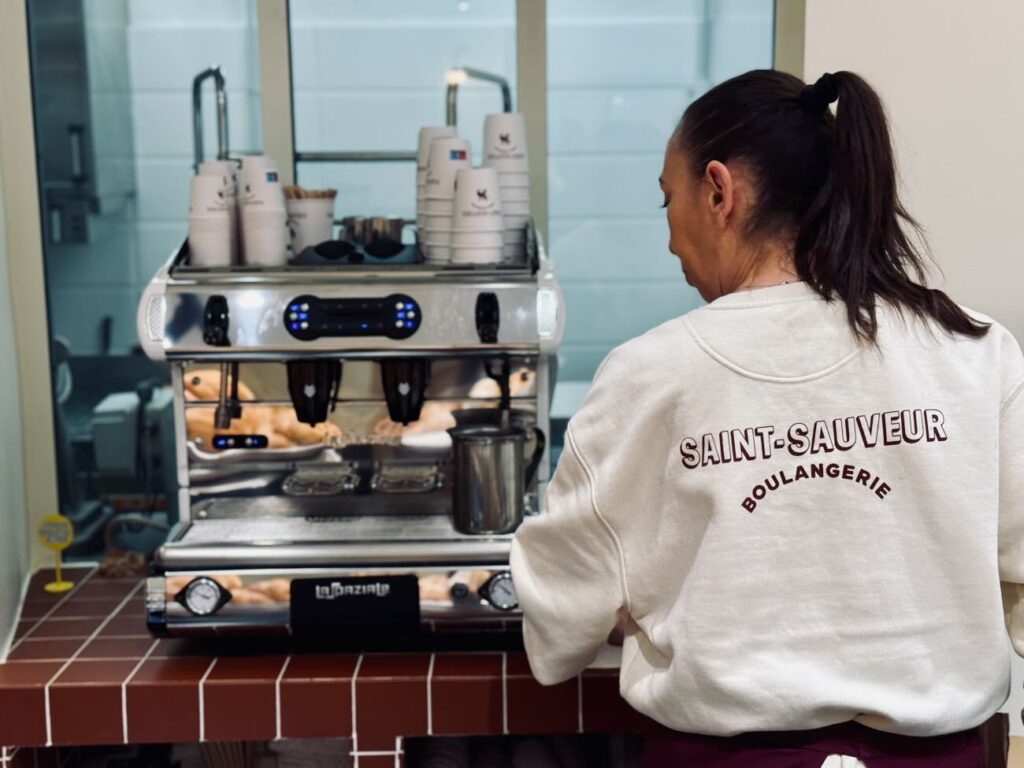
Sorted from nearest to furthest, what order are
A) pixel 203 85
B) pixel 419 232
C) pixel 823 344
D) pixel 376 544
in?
pixel 823 344
pixel 376 544
pixel 419 232
pixel 203 85

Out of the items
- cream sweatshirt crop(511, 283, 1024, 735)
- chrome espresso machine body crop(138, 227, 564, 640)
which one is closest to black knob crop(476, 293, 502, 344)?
chrome espresso machine body crop(138, 227, 564, 640)

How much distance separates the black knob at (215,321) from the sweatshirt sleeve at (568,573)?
71 centimetres

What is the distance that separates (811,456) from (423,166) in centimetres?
115

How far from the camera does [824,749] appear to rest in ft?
4.03

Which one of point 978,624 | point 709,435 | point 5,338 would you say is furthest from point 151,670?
point 978,624

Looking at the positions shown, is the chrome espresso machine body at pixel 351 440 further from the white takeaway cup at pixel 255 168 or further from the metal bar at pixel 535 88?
the metal bar at pixel 535 88

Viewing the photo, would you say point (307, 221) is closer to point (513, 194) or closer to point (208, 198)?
point (208, 198)

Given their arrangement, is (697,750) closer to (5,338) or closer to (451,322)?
(451,322)

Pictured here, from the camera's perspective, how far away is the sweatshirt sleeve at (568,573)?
1.30 m

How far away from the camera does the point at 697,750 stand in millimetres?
1281

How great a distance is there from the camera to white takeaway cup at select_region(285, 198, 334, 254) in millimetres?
2131

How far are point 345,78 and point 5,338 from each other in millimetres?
807

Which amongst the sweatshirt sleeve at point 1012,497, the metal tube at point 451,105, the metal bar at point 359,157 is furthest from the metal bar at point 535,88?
the sweatshirt sleeve at point 1012,497

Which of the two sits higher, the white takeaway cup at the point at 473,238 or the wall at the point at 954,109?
the wall at the point at 954,109
